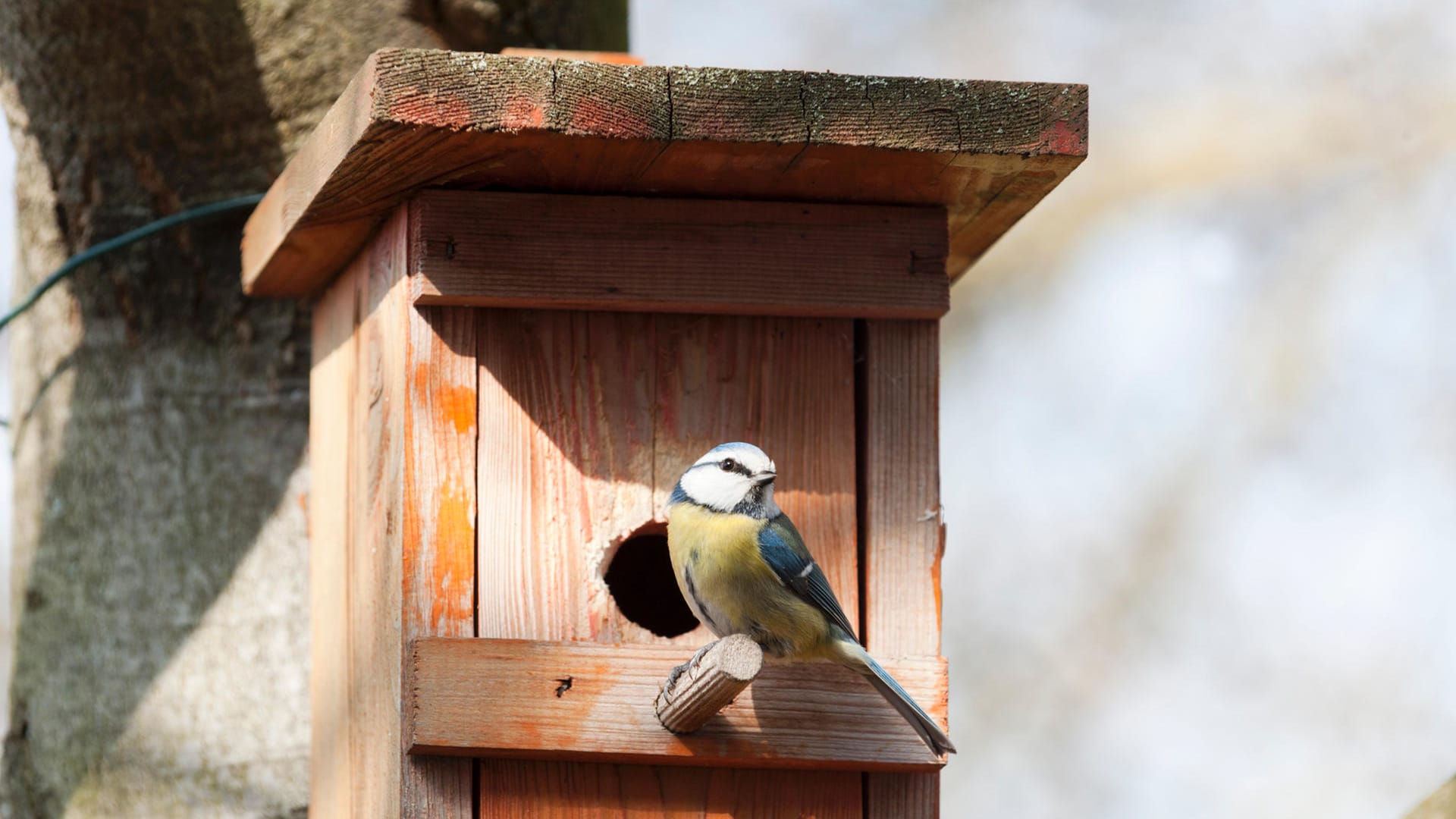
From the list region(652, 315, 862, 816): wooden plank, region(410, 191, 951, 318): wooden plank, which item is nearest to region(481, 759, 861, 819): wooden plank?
region(652, 315, 862, 816): wooden plank

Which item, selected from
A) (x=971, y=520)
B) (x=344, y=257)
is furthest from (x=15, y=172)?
(x=971, y=520)

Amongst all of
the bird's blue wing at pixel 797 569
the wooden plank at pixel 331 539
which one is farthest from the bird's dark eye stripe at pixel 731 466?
the wooden plank at pixel 331 539

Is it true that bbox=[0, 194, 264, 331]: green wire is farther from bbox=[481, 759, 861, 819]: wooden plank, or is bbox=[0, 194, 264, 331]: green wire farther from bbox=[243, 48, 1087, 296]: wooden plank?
bbox=[481, 759, 861, 819]: wooden plank

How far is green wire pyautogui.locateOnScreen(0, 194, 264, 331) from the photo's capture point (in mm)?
2891

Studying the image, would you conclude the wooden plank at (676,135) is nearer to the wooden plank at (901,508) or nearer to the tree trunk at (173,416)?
the wooden plank at (901,508)

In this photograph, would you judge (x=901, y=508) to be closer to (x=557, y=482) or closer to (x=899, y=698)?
(x=899, y=698)

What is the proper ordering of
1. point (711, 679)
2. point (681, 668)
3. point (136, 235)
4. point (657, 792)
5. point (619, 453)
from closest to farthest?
point (711, 679) < point (681, 668) < point (657, 792) < point (619, 453) < point (136, 235)

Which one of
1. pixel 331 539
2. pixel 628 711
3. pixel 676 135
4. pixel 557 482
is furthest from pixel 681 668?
pixel 331 539

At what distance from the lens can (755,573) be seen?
7.39 feet

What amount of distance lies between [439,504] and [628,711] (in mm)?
375

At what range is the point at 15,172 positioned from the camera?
3184 mm

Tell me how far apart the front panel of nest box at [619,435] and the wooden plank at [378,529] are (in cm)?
12

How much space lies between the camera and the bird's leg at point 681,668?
2080mm

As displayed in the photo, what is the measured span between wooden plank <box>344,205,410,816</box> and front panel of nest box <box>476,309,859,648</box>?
12cm
